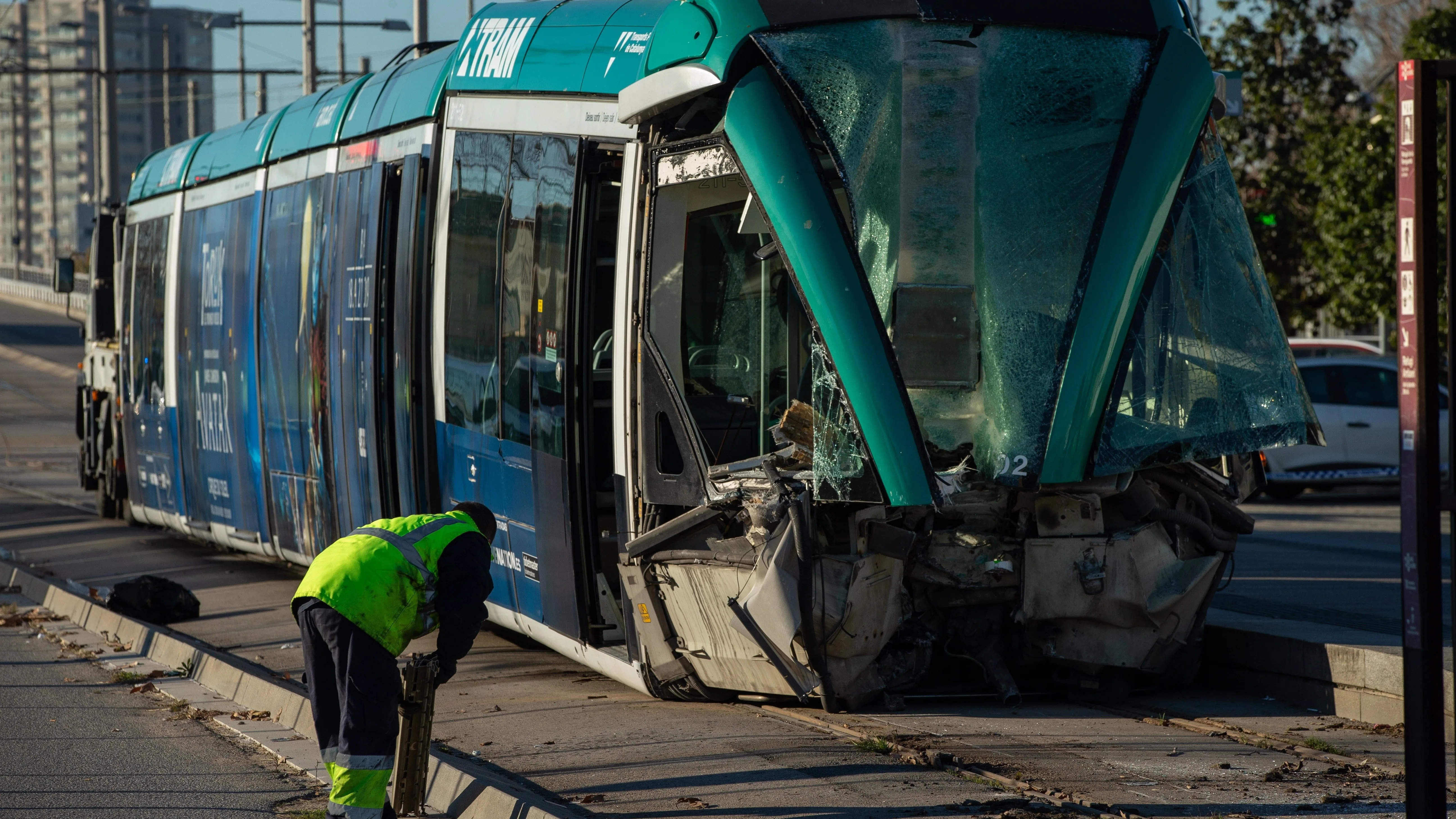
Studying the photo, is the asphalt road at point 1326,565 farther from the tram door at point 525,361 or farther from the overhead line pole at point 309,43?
the overhead line pole at point 309,43

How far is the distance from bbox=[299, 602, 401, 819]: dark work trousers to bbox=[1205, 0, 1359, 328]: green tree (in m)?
23.6

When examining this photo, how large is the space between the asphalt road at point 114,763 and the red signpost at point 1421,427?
433cm

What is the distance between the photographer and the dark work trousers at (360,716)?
227 inches

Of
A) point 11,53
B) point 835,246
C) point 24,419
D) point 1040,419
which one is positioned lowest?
point 24,419

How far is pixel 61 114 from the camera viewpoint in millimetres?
162750

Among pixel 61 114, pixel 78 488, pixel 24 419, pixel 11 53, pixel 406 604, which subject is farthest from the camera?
pixel 61 114

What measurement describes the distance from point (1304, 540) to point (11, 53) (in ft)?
244

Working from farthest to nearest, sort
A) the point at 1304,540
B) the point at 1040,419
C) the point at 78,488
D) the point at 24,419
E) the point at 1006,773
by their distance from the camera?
the point at 24,419
the point at 78,488
the point at 1304,540
the point at 1040,419
the point at 1006,773

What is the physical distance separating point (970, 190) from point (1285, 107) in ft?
76.3

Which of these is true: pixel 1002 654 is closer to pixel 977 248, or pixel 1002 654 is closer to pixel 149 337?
pixel 977 248

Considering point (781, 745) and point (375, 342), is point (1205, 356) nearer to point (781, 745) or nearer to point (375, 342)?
point (781, 745)

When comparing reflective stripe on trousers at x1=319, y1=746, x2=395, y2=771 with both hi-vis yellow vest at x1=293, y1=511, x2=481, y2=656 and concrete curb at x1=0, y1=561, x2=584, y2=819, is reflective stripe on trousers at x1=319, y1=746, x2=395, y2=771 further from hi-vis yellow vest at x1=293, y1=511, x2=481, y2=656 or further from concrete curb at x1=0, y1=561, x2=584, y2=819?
concrete curb at x1=0, y1=561, x2=584, y2=819

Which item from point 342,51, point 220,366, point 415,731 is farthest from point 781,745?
point 342,51

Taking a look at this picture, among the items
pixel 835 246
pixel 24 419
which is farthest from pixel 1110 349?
pixel 24 419
